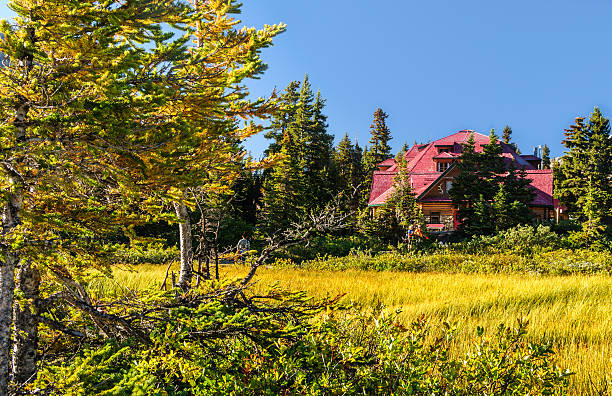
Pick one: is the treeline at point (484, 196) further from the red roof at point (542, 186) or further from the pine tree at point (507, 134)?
the pine tree at point (507, 134)

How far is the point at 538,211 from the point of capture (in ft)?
89.5

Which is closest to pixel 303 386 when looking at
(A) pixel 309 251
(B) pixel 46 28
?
(B) pixel 46 28

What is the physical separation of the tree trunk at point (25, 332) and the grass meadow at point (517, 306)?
0.89 m

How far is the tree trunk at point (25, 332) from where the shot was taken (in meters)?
3.05

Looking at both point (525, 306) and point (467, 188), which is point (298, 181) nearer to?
point (467, 188)

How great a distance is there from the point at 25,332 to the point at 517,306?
29.6 ft

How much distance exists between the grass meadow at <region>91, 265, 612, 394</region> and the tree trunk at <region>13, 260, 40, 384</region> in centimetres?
89

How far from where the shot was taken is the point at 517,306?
8086mm

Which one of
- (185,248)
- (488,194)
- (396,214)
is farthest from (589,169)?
(185,248)

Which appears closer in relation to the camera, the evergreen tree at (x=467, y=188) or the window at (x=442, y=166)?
the evergreen tree at (x=467, y=188)

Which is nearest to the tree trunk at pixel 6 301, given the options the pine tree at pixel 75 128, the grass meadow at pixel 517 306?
the pine tree at pixel 75 128

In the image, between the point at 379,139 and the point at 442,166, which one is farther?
the point at 379,139

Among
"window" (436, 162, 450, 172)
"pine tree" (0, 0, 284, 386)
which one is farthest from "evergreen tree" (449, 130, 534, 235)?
"pine tree" (0, 0, 284, 386)

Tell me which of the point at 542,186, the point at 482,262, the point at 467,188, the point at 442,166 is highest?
the point at 442,166
